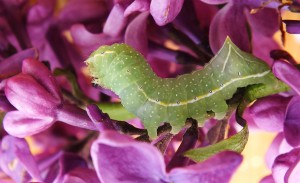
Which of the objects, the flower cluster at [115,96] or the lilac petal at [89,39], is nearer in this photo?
the flower cluster at [115,96]

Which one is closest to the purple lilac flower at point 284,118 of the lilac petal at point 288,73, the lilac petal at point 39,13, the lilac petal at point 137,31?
the lilac petal at point 288,73

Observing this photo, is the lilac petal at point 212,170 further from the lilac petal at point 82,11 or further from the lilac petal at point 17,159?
the lilac petal at point 82,11

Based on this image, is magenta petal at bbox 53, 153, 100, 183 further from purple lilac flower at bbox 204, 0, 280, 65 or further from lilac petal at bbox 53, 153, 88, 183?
purple lilac flower at bbox 204, 0, 280, 65

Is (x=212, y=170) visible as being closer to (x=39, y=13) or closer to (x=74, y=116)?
(x=74, y=116)

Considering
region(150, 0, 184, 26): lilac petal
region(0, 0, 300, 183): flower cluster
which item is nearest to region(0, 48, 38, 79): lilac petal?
region(0, 0, 300, 183): flower cluster

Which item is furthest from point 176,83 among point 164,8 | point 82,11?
point 82,11
